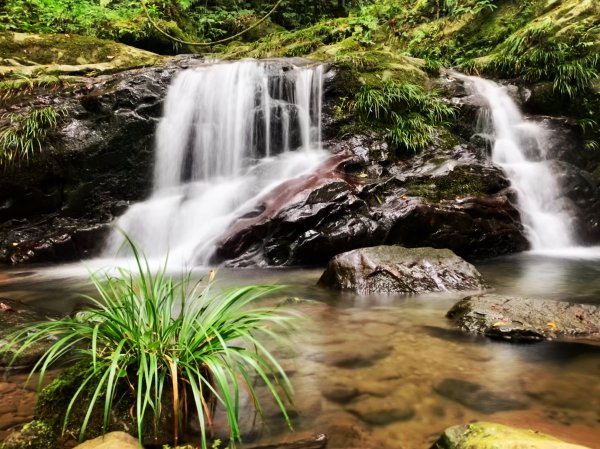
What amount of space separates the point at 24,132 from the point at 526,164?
9.16 metres

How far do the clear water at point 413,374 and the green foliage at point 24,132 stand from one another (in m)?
3.62

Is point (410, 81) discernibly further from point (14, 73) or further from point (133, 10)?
point (133, 10)

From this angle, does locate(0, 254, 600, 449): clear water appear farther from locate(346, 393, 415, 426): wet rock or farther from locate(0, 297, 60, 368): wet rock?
locate(0, 297, 60, 368): wet rock

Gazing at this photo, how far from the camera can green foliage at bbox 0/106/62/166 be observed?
7.31 metres

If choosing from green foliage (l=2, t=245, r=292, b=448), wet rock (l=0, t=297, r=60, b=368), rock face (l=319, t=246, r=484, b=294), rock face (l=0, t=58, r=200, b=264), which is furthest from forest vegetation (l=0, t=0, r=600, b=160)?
green foliage (l=2, t=245, r=292, b=448)

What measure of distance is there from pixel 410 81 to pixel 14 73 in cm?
816

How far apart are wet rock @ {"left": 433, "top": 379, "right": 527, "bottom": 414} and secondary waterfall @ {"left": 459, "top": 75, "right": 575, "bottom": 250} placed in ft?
18.7

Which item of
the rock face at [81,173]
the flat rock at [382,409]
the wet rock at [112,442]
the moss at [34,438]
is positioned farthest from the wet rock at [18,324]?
the rock face at [81,173]

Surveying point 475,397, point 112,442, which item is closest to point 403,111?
point 475,397

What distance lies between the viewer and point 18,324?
10.8ft

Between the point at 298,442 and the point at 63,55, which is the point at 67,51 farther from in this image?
the point at 298,442

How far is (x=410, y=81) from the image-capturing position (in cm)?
927

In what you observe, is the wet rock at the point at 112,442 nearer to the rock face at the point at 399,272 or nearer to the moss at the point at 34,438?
the moss at the point at 34,438

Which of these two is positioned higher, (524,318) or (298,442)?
(524,318)
